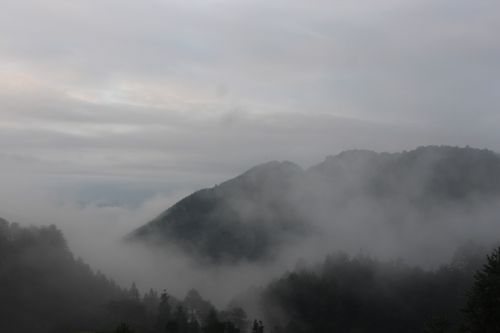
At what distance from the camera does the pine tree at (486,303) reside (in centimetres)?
5575

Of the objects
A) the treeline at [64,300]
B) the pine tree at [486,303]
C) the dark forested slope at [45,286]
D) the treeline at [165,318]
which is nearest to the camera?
the pine tree at [486,303]

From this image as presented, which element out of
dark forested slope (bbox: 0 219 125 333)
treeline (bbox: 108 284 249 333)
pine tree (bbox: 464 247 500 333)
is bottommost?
treeline (bbox: 108 284 249 333)

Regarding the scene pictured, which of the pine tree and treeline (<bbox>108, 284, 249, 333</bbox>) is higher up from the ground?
the pine tree

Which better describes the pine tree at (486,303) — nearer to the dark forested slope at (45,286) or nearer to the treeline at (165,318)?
the treeline at (165,318)

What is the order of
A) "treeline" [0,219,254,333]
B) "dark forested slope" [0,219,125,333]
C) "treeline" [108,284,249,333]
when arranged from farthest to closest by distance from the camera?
1. "dark forested slope" [0,219,125,333]
2. "treeline" [0,219,254,333]
3. "treeline" [108,284,249,333]

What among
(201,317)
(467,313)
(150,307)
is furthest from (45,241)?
(467,313)

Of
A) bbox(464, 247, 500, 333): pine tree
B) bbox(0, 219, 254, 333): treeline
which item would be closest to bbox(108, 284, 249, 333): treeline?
bbox(0, 219, 254, 333): treeline

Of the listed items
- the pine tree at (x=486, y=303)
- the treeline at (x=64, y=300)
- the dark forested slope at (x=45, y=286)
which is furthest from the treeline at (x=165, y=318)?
the pine tree at (x=486, y=303)

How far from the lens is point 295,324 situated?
192125 mm

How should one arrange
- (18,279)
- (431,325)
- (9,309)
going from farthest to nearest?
(18,279) < (9,309) < (431,325)

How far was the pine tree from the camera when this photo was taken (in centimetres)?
5575

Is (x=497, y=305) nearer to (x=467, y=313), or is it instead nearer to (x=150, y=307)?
(x=467, y=313)

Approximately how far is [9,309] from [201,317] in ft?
183

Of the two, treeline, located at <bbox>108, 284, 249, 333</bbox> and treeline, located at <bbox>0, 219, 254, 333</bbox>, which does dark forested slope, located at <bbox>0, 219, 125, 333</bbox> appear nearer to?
treeline, located at <bbox>0, 219, 254, 333</bbox>
